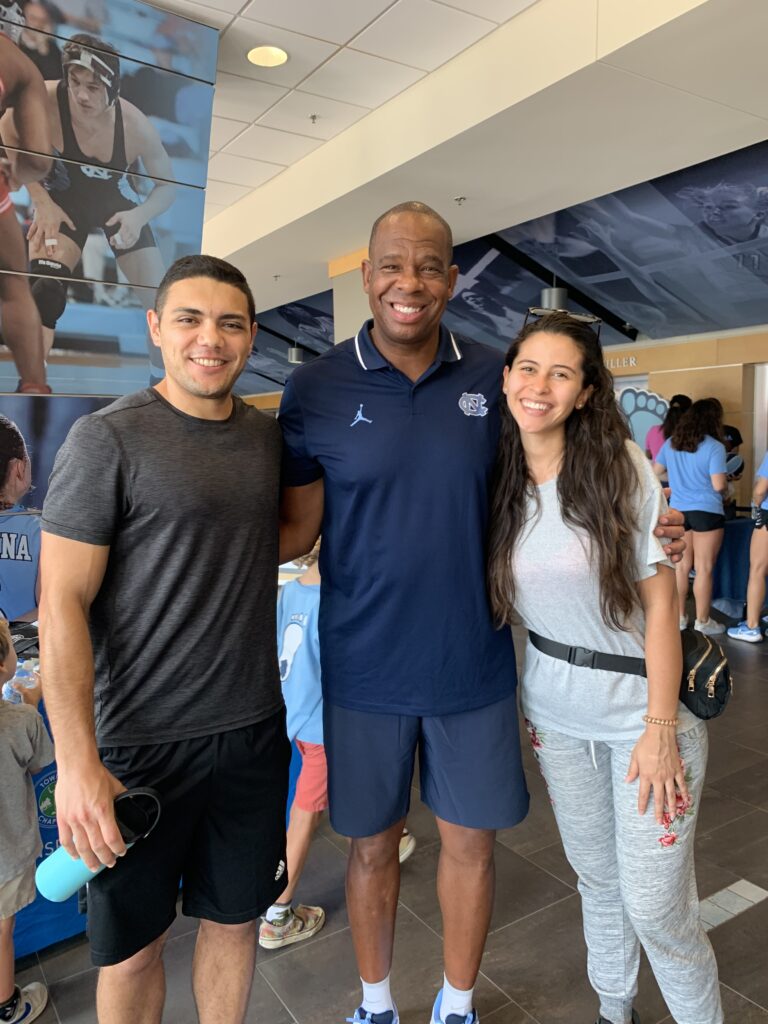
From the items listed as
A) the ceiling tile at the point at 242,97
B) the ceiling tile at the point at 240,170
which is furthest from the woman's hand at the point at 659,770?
the ceiling tile at the point at 240,170

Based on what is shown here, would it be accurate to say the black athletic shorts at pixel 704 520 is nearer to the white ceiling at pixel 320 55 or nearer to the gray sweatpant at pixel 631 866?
the white ceiling at pixel 320 55

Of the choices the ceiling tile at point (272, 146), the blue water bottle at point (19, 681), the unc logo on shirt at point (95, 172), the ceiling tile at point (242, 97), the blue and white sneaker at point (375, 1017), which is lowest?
the blue and white sneaker at point (375, 1017)

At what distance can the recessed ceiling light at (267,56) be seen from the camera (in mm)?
4366

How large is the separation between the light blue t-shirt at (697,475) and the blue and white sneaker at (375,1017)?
467 cm

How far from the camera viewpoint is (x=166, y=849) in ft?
4.79

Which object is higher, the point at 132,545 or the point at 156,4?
the point at 156,4

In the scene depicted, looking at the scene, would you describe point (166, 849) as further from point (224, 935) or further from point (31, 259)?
point (31, 259)

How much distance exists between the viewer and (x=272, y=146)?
595cm

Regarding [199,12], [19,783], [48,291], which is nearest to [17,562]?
[48,291]

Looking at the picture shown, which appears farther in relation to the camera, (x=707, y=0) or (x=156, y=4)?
(x=156, y=4)

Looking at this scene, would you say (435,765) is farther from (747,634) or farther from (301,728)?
(747,634)

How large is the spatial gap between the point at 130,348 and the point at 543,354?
2.31m

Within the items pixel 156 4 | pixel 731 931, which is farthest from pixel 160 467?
pixel 156 4

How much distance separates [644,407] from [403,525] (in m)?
7.64
